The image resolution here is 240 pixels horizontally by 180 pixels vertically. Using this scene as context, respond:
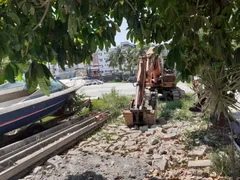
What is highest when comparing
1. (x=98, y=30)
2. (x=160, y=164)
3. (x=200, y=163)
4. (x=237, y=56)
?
(x=98, y=30)

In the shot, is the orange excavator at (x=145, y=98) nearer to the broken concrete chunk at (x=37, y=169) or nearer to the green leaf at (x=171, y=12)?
the broken concrete chunk at (x=37, y=169)

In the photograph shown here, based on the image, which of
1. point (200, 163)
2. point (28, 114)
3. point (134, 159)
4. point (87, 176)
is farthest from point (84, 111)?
point (200, 163)

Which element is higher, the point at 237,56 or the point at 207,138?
the point at 237,56

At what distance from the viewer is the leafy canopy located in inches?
63.3

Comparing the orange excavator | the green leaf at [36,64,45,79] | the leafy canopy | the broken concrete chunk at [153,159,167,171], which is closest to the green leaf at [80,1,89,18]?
the leafy canopy

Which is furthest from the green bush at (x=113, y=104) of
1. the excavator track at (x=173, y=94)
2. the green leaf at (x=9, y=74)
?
the green leaf at (x=9, y=74)

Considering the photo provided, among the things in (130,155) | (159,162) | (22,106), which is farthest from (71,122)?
(159,162)

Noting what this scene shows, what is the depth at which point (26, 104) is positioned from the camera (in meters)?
6.22

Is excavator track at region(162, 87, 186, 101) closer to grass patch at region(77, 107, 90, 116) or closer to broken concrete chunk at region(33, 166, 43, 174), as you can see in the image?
grass patch at region(77, 107, 90, 116)

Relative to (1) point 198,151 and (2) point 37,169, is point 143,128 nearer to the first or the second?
(1) point 198,151

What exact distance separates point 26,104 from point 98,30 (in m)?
4.75

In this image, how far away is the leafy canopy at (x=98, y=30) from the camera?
5.27ft

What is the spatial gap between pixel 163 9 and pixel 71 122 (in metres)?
6.24

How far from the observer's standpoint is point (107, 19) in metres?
2.14
